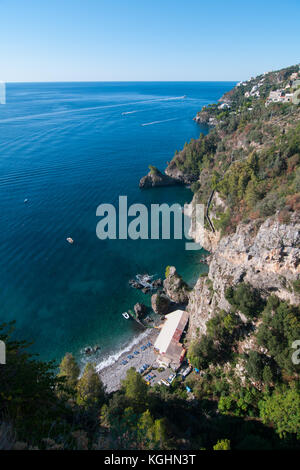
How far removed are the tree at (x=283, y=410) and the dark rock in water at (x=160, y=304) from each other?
56.8ft

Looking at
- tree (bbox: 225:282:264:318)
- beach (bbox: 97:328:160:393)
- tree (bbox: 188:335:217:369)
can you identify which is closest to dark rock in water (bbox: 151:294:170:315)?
beach (bbox: 97:328:160:393)

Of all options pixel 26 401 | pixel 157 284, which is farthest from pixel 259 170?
pixel 26 401

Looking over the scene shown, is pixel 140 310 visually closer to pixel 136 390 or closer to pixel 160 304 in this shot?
pixel 160 304

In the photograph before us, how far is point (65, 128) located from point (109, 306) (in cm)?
11192

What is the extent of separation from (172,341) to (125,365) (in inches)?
261

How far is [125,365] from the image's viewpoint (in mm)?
29984

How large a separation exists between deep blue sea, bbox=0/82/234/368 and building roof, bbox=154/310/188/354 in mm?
4217

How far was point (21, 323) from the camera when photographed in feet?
114

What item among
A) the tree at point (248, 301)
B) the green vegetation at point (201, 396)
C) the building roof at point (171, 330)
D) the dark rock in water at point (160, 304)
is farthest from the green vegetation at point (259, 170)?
the building roof at point (171, 330)

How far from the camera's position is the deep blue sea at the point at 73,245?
34.9 meters

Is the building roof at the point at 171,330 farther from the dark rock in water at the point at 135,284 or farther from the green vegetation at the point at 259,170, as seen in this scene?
the green vegetation at the point at 259,170

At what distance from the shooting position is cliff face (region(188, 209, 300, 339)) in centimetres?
2103

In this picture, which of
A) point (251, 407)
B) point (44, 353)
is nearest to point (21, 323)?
point (44, 353)

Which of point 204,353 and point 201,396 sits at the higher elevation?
point 204,353
